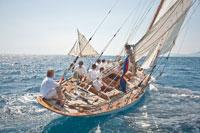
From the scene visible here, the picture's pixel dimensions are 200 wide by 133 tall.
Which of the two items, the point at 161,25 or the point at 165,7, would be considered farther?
the point at 165,7

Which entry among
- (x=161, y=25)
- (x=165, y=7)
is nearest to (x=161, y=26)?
(x=161, y=25)

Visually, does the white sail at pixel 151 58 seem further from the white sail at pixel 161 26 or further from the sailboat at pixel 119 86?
the white sail at pixel 161 26

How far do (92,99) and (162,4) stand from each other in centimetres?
1457

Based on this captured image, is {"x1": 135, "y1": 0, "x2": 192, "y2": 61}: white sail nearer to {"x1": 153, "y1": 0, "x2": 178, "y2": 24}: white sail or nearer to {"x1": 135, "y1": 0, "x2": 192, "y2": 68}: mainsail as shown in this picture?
{"x1": 135, "y1": 0, "x2": 192, "y2": 68}: mainsail

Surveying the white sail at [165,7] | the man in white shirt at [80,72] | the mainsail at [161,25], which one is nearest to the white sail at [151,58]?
the mainsail at [161,25]

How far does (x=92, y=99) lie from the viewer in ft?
56.2

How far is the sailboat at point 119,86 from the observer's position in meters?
15.3

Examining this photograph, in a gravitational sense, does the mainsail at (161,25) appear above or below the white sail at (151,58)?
above

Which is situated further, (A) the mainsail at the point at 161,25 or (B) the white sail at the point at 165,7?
(B) the white sail at the point at 165,7

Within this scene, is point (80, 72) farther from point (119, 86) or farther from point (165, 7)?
point (165, 7)

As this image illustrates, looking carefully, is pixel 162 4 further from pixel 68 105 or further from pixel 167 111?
pixel 68 105

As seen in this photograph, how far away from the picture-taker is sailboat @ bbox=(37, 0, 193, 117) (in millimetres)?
15320

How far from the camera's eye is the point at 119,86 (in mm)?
21422

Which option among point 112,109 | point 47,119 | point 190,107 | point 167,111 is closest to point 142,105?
point 167,111
